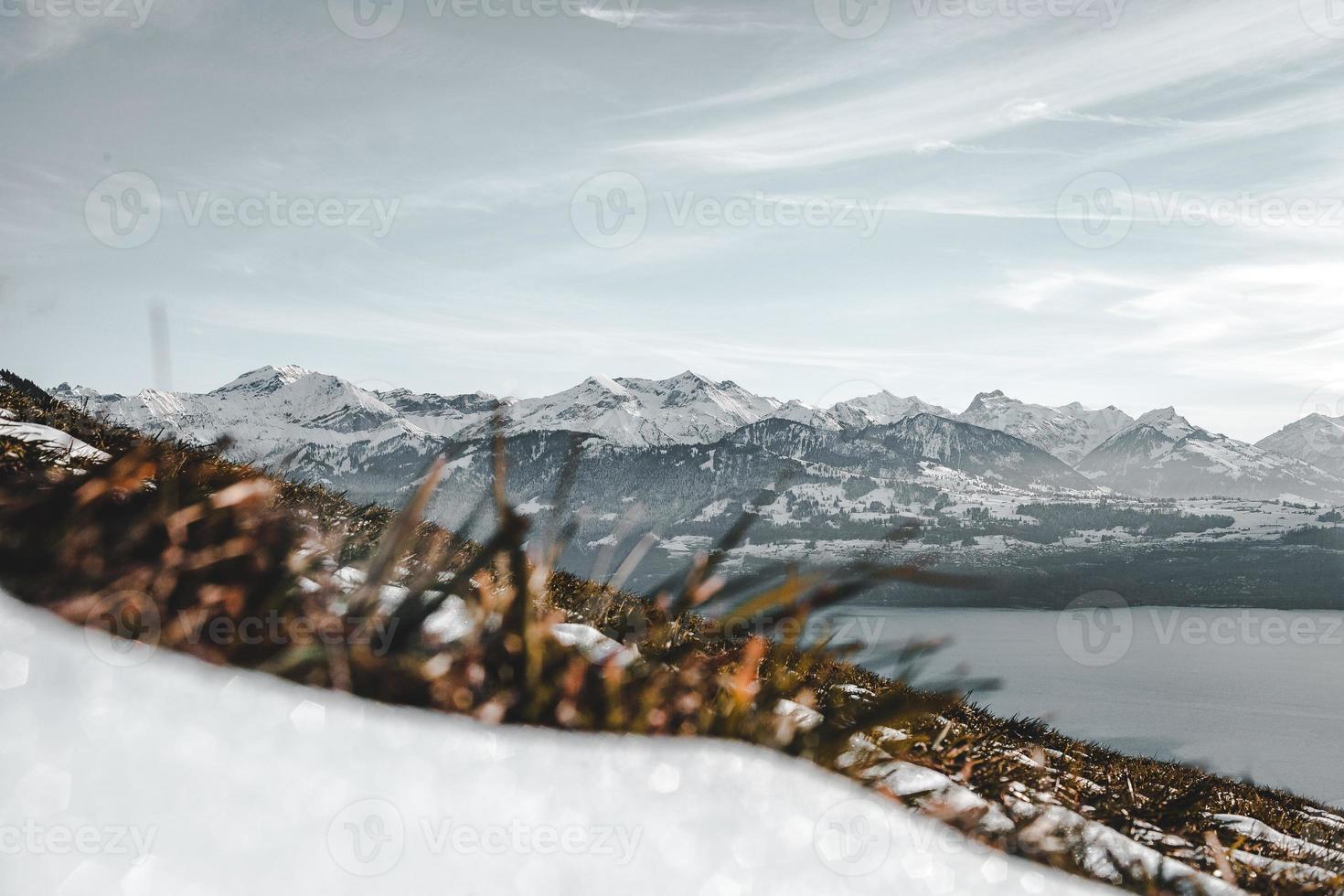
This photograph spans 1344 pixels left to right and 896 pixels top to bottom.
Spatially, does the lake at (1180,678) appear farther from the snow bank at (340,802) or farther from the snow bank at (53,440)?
the snow bank at (53,440)

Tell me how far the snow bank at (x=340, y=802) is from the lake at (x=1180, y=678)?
114 cm

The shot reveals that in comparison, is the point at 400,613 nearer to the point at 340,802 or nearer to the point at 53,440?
the point at 340,802

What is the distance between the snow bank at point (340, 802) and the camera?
85 centimetres

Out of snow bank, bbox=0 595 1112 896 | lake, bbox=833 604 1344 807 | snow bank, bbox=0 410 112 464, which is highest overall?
snow bank, bbox=0 410 112 464

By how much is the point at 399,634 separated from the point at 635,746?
50cm

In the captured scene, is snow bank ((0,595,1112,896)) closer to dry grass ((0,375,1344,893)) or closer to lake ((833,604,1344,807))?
dry grass ((0,375,1344,893))

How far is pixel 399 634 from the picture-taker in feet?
4.75

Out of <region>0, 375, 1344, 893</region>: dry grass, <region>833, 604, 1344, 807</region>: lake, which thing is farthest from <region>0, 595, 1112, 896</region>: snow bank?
<region>833, 604, 1344, 807</region>: lake

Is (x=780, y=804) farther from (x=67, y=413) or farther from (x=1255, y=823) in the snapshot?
(x=1255, y=823)

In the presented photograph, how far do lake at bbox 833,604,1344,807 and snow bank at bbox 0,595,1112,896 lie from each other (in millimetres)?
1137

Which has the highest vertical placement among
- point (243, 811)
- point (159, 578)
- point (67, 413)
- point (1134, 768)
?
point (67, 413)

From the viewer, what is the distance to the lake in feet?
159

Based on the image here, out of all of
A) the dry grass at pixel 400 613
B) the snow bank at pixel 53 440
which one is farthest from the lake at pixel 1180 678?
the snow bank at pixel 53 440

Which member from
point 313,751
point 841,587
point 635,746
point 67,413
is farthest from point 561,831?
point 67,413
